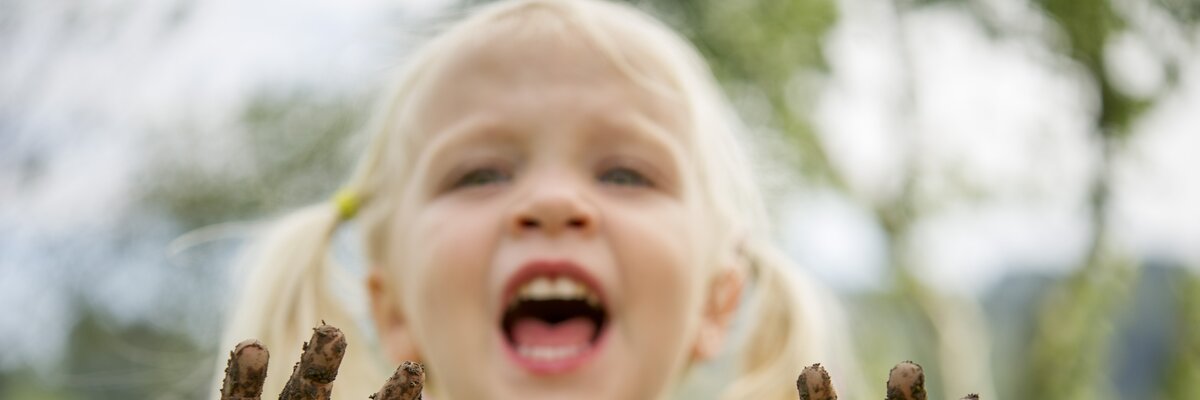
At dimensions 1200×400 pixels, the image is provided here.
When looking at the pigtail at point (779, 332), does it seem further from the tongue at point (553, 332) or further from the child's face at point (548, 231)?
the tongue at point (553, 332)

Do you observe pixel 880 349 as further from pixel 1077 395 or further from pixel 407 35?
pixel 407 35

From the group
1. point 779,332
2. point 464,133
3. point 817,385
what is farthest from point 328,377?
point 779,332

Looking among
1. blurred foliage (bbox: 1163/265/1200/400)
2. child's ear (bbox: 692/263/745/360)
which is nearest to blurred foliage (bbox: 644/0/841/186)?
blurred foliage (bbox: 1163/265/1200/400)

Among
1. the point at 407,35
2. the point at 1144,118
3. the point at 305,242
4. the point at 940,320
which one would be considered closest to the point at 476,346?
the point at 305,242

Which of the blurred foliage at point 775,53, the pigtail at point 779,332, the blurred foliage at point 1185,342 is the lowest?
the pigtail at point 779,332

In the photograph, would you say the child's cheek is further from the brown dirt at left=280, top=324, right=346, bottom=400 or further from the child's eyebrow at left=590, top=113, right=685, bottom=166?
the brown dirt at left=280, top=324, right=346, bottom=400

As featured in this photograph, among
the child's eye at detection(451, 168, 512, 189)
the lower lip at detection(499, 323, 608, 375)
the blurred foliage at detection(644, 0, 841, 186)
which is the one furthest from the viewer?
the blurred foliage at detection(644, 0, 841, 186)

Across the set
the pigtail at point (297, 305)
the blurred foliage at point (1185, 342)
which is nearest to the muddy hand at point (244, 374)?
the pigtail at point (297, 305)

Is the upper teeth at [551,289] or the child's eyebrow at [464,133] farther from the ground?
the child's eyebrow at [464,133]
